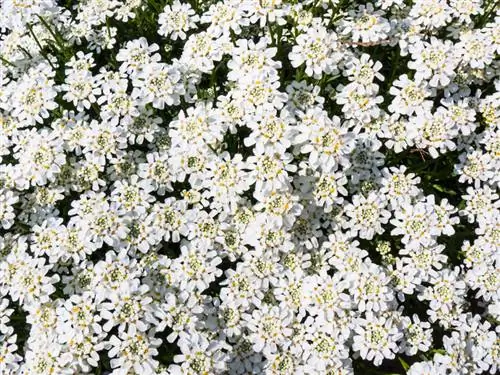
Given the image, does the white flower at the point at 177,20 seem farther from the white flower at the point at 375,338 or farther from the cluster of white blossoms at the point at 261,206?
the white flower at the point at 375,338

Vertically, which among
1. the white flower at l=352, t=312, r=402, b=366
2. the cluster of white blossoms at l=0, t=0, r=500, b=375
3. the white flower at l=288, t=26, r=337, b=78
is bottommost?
the white flower at l=352, t=312, r=402, b=366

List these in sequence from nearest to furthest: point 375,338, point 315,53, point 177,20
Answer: point 375,338, point 315,53, point 177,20

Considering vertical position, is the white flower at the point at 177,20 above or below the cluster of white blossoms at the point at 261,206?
above

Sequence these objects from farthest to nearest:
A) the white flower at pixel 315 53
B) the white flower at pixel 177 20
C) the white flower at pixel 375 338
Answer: the white flower at pixel 177 20 < the white flower at pixel 315 53 < the white flower at pixel 375 338

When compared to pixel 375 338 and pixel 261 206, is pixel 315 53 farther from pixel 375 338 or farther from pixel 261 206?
pixel 375 338

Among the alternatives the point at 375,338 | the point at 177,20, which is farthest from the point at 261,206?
the point at 177,20

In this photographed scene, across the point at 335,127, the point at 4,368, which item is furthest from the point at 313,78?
the point at 4,368

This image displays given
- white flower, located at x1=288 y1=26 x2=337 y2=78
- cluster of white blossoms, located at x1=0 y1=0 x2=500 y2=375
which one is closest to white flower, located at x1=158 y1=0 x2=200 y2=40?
cluster of white blossoms, located at x1=0 y1=0 x2=500 y2=375

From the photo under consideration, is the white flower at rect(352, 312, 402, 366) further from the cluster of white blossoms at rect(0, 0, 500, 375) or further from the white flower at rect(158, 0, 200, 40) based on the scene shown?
the white flower at rect(158, 0, 200, 40)

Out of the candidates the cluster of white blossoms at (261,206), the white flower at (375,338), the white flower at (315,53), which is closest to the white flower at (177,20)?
the cluster of white blossoms at (261,206)
